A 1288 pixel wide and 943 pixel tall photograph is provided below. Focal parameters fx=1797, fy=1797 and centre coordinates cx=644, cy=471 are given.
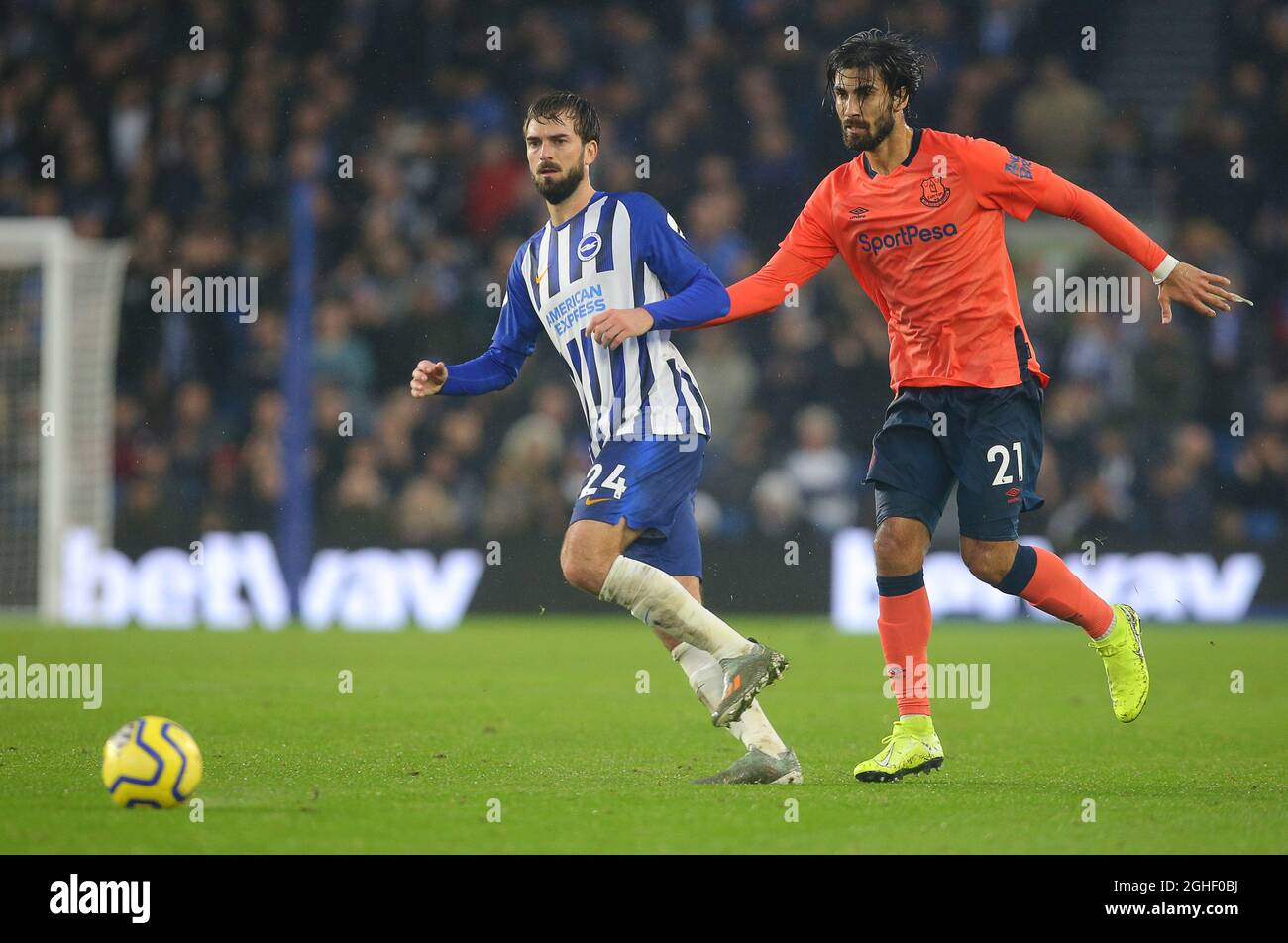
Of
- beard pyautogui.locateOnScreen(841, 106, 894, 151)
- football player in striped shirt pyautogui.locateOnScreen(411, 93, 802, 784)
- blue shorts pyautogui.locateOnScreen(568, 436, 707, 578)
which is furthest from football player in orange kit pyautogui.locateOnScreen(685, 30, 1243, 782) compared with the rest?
blue shorts pyautogui.locateOnScreen(568, 436, 707, 578)

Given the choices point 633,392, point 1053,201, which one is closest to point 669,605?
point 633,392

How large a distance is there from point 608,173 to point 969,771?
10.8 m

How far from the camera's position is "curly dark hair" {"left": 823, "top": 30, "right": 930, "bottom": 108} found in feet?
20.1

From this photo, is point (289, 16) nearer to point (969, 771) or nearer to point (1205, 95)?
point (1205, 95)

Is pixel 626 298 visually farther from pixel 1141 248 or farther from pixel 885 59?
pixel 1141 248

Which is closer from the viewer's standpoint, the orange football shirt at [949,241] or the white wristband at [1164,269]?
the white wristband at [1164,269]

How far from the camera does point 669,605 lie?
5773 mm

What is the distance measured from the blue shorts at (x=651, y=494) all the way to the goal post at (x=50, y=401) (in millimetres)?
Answer: 9164

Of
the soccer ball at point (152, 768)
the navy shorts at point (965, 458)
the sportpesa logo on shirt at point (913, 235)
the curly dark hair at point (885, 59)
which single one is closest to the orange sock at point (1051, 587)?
the navy shorts at point (965, 458)

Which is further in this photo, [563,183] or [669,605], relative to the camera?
[563,183]

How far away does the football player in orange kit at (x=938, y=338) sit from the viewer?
6.26 meters

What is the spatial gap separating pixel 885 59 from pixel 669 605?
6.61 ft

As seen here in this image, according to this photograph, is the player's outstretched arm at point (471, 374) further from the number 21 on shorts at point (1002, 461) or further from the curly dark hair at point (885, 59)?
the number 21 on shorts at point (1002, 461)

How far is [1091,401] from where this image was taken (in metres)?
14.9
